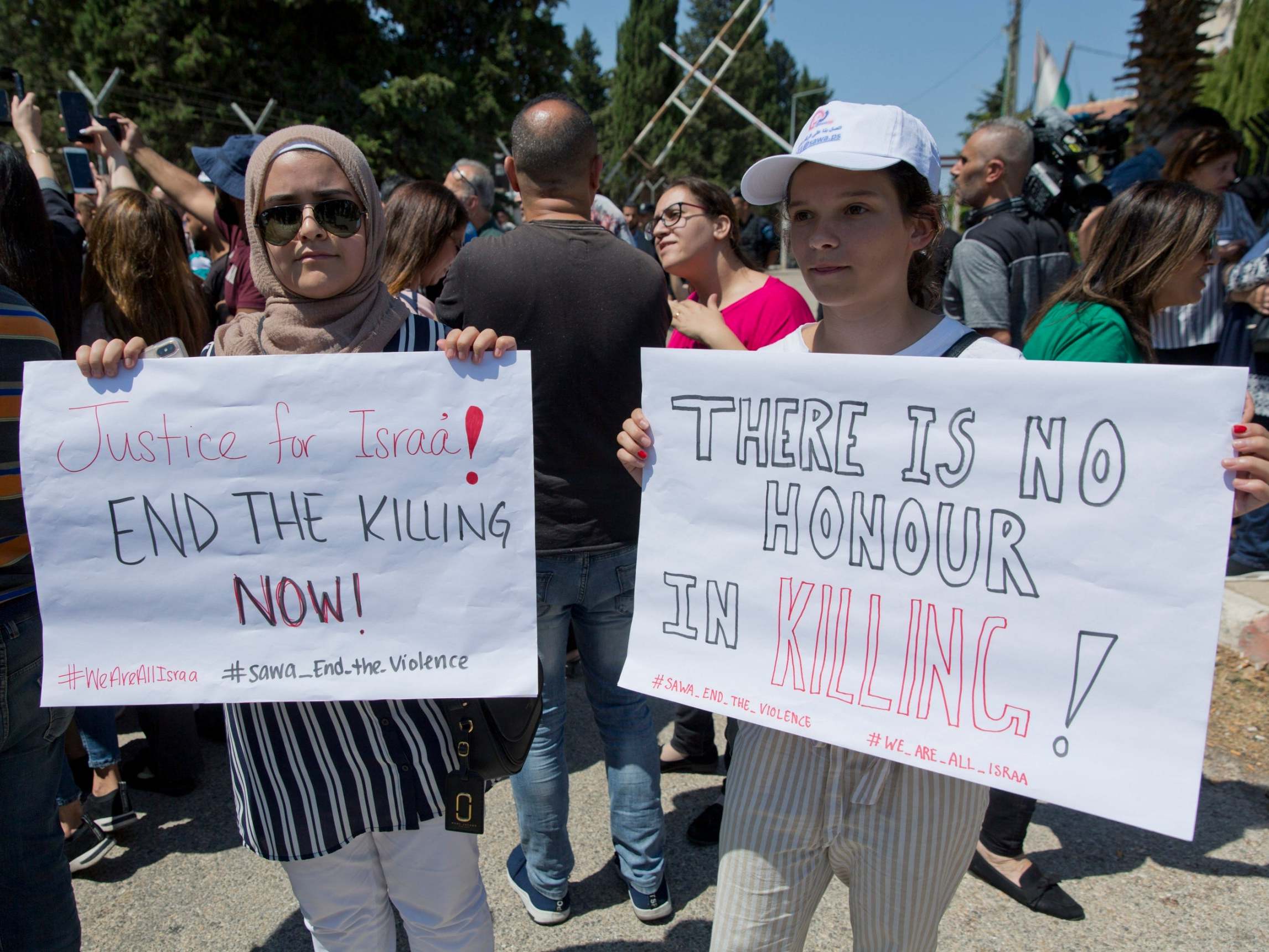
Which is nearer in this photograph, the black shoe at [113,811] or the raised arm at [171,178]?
the black shoe at [113,811]

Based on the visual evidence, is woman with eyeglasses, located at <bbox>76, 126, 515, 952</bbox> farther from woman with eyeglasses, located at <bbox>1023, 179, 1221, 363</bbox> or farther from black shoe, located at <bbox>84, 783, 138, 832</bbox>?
woman with eyeglasses, located at <bbox>1023, 179, 1221, 363</bbox>

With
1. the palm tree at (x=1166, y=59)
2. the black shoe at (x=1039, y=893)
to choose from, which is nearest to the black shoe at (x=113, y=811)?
the black shoe at (x=1039, y=893)

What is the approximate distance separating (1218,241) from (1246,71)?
7376 millimetres

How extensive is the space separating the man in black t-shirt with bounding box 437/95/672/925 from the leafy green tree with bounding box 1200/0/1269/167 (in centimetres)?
919

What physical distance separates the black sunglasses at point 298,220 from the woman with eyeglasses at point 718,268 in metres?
1.27

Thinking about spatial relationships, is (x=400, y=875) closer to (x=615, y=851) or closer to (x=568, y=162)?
(x=615, y=851)

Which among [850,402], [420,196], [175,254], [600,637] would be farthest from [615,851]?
[175,254]

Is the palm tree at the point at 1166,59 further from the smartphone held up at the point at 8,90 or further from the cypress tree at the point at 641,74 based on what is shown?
the cypress tree at the point at 641,74

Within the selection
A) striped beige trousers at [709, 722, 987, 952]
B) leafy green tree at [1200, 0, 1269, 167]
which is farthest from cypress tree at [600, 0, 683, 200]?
striped beige trousers at [709, 722, 987, 952]

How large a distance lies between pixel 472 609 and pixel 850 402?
813 mm

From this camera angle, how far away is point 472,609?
5.15ft

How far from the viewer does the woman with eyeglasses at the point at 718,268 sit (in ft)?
9.05

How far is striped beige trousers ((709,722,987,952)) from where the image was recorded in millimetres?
1425

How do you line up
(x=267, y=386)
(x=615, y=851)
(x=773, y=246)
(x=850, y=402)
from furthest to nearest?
(x=773, y=246)
(x=615, y=851)
(x=267, y=386)
(x=850, y=402)
